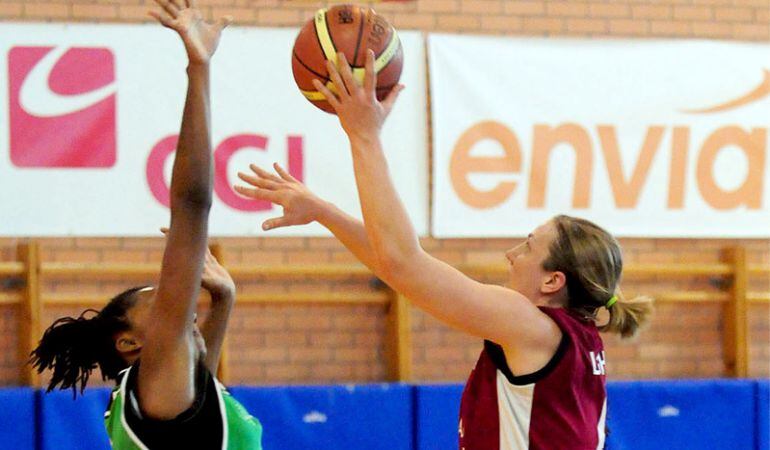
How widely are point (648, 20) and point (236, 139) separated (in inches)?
98.2

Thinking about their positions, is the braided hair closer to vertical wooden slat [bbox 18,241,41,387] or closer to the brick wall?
vertical wooden slat [bbox 18,241,41,387]

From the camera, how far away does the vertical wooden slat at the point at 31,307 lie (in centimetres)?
563

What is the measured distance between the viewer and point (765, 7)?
6.73 metres


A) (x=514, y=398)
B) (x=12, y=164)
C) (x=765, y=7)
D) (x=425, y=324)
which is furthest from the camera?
(x=765, y=7)

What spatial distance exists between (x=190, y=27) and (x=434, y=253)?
4117 millimetres

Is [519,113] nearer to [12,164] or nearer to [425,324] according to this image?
[425,324]

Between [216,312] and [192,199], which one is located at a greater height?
[192,199]

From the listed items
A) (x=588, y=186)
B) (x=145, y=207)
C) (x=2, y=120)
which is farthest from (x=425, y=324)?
(x=2, y=120)

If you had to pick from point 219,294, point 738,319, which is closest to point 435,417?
point 738,319

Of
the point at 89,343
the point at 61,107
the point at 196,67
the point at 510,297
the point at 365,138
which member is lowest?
the point at 89,343

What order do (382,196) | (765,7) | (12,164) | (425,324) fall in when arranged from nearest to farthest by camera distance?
(382,196) < (12,164) < (425,324) < (765,7)

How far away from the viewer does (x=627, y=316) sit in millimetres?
2826

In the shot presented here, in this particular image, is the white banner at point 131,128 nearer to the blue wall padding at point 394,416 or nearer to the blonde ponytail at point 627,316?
the blue wall padding at point 394,416

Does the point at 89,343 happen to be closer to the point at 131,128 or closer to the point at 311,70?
the point at 311,70
